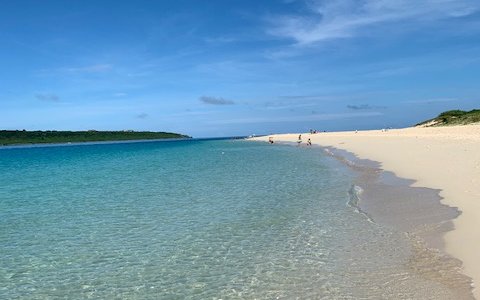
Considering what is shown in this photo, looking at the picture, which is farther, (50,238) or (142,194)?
(142,194)

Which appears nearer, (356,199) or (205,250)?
(205,250)

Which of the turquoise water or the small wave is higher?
the small wave

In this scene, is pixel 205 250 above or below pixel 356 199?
below

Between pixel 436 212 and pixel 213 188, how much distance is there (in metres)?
13.6

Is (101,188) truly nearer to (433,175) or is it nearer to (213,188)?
(213,188)

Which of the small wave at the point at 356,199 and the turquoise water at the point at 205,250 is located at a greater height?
the small wave at the point at 356,199

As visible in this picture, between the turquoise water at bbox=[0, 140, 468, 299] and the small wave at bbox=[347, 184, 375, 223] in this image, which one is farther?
the small wave at bbox=[347, 184, 375, 223]

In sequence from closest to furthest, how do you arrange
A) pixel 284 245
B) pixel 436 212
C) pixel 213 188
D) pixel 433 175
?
pixel 284 245
pixel 436 212
pixel 433 175
pixel 213 188

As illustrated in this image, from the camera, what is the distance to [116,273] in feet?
33.9

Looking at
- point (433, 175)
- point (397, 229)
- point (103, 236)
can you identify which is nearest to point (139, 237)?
point (103, 236)

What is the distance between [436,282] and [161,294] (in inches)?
233

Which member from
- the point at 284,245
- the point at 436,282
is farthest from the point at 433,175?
the point at 436,282

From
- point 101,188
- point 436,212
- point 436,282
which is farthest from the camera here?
point 101,188

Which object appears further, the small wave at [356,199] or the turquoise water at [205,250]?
the small wave at [356,199]
